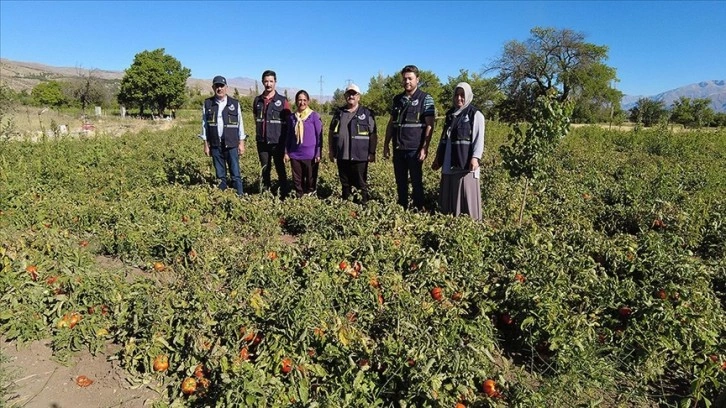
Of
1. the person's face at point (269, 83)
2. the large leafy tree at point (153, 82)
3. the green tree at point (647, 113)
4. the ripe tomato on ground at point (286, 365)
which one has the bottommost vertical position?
the ripe tomato on ground at point (286, 365)

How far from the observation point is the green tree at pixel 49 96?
49.6 meters

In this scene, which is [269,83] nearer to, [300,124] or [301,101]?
[301,101]

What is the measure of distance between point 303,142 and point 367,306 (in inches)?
136

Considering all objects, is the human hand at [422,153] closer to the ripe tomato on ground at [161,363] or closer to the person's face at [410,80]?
the person's face at [410,80]

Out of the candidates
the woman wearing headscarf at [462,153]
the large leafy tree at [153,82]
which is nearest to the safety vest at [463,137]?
the woman wearing headscarf at [462,153]

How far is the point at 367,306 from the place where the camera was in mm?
2920

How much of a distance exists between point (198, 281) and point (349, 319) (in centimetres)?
121

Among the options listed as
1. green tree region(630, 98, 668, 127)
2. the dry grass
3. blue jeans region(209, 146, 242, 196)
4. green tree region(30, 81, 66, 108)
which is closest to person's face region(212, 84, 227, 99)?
blue jeans region(209, 146, 242, 196)

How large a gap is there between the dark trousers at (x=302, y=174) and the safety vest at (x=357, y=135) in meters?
0.64

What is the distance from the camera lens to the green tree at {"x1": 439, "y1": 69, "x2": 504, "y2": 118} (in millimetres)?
45597

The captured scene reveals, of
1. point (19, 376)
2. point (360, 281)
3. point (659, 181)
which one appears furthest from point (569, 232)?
point (19, 376)

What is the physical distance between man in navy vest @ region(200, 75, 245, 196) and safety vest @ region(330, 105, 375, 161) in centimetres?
163

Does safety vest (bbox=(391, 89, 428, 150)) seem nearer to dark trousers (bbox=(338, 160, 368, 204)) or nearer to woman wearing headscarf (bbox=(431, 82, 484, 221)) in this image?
woman wearing headscarf (bbox=(431, 82, 484, 221))

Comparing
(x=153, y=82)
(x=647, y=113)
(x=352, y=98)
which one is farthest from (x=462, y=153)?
(x=153, y=82)
